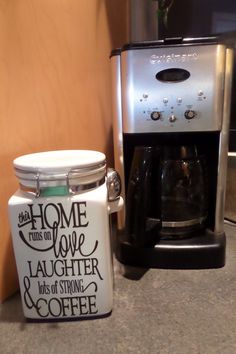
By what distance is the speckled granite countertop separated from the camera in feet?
1.38

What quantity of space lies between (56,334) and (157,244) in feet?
0.80

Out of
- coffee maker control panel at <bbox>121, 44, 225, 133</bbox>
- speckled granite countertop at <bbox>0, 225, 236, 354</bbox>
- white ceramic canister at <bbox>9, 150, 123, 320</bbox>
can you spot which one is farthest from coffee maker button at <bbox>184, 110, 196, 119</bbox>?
speckled granite countertop at <bbox>0, 225, 236, 354</bbox>

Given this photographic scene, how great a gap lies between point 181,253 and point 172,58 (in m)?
0.36

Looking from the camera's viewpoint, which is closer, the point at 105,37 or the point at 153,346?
the point at 153,346

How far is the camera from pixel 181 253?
60 cm

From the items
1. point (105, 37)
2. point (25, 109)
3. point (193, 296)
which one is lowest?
point (193, 296)

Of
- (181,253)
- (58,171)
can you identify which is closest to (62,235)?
(58,171)

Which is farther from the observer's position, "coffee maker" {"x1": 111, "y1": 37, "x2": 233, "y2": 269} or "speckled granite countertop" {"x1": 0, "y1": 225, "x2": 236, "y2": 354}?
"coffee maker" {"x1": 111, "y1": 37, "x2": 233, "y2": 269}

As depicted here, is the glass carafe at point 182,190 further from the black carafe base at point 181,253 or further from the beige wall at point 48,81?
the beige wall at point 48,81

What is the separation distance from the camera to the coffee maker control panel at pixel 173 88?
1.75 feet

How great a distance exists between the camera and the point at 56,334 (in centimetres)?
45

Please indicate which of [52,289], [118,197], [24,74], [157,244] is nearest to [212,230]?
[157,244]

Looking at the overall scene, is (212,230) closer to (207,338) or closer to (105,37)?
(207,338)

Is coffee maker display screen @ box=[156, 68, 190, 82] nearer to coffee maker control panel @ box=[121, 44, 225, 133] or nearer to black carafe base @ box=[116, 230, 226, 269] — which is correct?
coffee maker control panel @ box=[121, 44, 225, 133]
